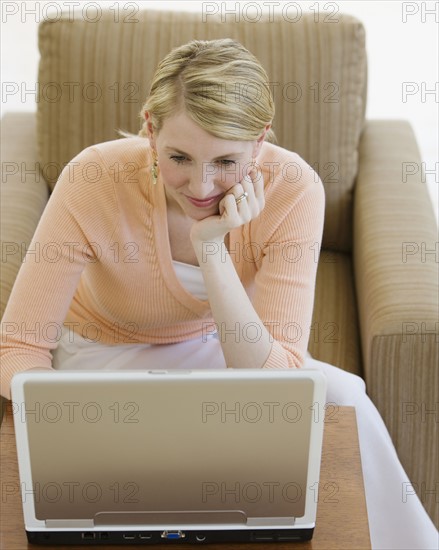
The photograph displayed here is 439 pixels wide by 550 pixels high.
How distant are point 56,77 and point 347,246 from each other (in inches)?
27.9

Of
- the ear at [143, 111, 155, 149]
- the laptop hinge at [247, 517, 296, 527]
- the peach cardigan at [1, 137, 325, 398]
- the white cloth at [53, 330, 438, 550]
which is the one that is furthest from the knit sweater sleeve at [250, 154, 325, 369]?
the laptop hinge at [247, 517, 296, 527]

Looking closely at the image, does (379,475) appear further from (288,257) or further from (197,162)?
(197,162)

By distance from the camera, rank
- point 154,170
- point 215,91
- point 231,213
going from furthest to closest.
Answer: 1. point 154,170
2. point 231,213
3. point 215,91

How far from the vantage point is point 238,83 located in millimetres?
1388

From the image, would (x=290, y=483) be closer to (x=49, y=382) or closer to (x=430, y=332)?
(x=49, y=382)

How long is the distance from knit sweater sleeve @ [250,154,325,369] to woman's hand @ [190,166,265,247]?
3.7 inches

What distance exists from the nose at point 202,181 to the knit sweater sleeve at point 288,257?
0.20m

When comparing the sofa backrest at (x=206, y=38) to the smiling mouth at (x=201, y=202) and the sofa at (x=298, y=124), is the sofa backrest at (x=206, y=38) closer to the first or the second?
the sofa at (x=298, y=124)

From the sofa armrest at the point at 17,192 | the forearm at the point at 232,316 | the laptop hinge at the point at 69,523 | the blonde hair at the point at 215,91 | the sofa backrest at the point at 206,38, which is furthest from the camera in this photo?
the sofa backrest at the point at 206,38

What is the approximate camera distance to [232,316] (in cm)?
146

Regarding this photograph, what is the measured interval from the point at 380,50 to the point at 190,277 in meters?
2.06

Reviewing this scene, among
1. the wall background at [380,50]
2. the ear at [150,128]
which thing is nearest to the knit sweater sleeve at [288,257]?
the ear at [150,128]

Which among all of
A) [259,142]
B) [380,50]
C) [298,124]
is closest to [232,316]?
[259,142]

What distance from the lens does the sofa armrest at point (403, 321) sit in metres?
1.65
